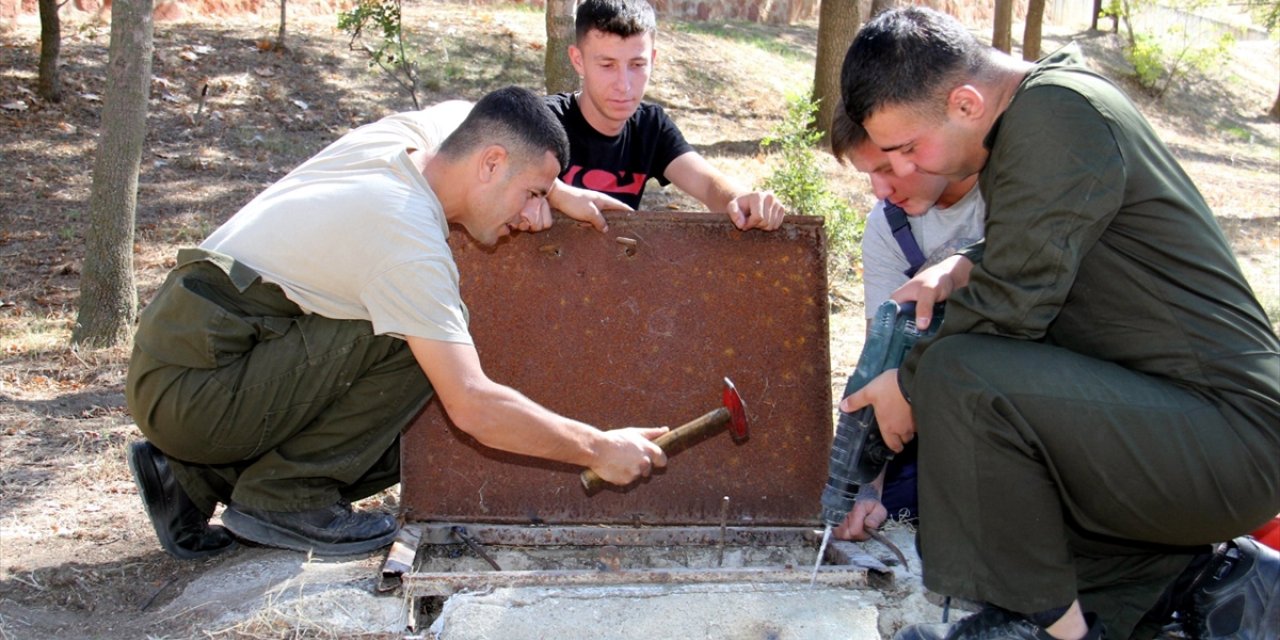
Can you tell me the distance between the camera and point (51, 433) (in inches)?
180

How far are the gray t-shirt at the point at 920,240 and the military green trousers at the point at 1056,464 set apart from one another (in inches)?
44.4

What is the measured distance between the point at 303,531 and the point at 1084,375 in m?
2.18

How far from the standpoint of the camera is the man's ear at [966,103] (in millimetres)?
2717

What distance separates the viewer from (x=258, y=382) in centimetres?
313

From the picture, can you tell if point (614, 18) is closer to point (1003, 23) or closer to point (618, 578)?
point (618, 578)

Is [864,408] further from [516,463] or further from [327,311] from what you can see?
[327,311]

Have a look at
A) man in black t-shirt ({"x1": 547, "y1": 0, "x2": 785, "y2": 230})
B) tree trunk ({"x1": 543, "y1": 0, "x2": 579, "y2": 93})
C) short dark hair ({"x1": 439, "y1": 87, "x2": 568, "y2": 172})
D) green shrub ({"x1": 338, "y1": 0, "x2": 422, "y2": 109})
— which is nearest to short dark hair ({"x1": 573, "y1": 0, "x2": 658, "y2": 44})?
man in black t-shirt ({"x1": 547, "y1": 0, "x2": 785, "y2": 230})

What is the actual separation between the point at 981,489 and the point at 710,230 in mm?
1384

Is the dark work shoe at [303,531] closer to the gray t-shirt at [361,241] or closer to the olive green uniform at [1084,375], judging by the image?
the gray t-shirt at [361,241]

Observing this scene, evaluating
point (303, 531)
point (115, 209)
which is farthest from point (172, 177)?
point (303, 531)

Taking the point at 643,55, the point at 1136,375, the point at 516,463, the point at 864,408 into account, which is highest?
the point at 643,55

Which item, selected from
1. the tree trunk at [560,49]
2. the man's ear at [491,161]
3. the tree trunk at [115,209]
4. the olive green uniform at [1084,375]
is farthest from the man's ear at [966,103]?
the tree trunk at [560,49]

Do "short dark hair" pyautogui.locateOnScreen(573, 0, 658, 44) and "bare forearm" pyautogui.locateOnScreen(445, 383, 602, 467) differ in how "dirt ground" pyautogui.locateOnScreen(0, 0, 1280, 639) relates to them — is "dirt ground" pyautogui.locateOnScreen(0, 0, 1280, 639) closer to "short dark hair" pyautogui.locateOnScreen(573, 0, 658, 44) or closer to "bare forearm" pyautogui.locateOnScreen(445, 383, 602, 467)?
"bare forearm" pyautogui.locateOnScreen(445, 383, 602, 467)

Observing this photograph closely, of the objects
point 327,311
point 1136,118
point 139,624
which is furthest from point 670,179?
point 139,624
